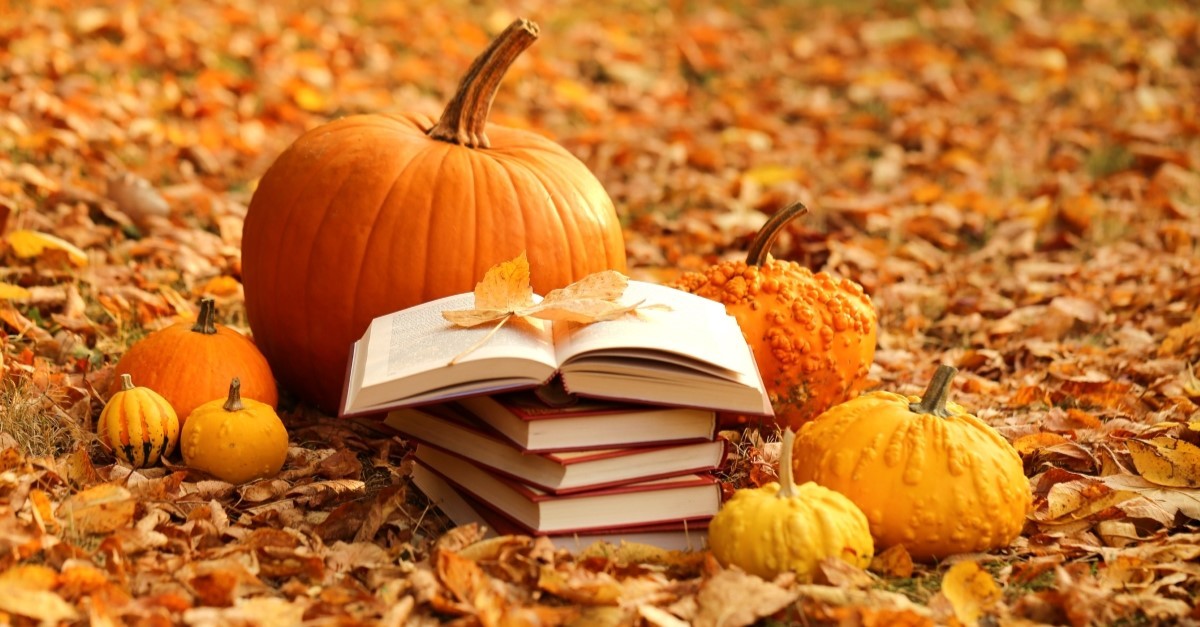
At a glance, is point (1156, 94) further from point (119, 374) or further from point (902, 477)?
point (119, 374)

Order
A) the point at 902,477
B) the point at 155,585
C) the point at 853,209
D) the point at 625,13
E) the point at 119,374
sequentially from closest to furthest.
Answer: the point at 155,585
the point at 902,477
the point at 119,374
the point at 853,209
the point at 625,13

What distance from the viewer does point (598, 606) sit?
1974mm

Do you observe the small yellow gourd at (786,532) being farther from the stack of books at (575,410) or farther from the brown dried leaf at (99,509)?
the brown dried leaf at (99,509)

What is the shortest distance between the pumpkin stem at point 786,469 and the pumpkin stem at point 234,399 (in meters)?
1.15

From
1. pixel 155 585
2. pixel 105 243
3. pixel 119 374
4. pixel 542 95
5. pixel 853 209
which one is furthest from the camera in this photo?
pixel 542 95

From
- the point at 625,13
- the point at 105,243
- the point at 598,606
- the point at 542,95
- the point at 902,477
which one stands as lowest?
the point at 598,606

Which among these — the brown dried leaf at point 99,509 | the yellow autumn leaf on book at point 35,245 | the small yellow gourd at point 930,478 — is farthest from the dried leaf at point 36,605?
the yellow autumn leaf on book at point 35,245

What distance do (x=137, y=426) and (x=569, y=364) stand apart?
98 cm

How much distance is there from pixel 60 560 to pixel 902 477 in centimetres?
148

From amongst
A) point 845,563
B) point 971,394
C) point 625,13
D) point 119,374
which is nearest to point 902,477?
point 845,563

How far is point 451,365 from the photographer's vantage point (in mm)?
2102

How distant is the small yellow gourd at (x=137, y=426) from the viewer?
248 centimetres

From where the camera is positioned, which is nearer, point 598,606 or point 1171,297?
point 598,606

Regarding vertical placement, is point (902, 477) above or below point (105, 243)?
below
